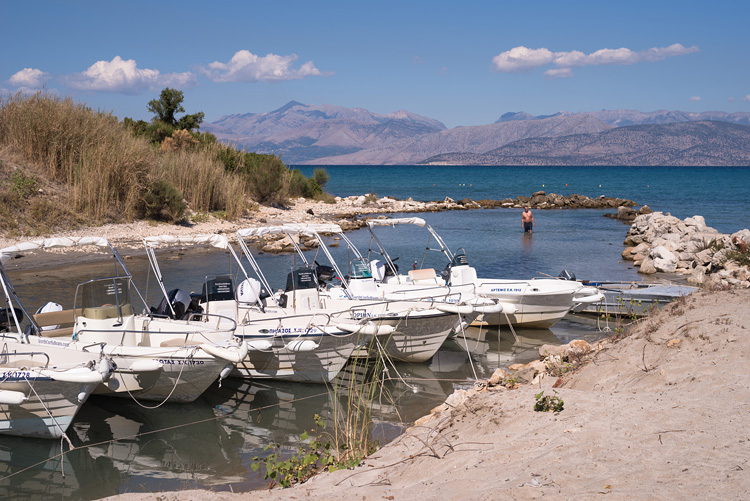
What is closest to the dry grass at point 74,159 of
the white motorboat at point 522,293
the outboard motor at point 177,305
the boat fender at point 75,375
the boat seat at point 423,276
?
the outboard motor at point 177,305

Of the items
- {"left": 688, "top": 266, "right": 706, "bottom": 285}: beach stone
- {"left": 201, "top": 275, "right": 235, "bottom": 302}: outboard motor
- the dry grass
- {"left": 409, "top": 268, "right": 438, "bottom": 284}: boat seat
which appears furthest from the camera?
the dry grass

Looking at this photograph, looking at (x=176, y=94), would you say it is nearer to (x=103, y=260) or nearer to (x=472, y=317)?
(x=103, y=260)

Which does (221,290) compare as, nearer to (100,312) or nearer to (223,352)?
(100,312)

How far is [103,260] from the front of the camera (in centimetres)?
2469

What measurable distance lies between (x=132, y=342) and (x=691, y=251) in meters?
20.6

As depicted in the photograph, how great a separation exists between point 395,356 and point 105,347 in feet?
18.4

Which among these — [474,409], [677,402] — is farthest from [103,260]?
[677,402]

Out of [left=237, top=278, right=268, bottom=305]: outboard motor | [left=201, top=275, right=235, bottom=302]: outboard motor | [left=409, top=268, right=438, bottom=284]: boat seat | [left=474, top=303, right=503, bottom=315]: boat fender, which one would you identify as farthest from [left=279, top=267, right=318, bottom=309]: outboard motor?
[left=474, top=303, right=503, bottom=315]: boat fender

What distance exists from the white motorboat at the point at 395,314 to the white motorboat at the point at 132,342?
97.9 inches

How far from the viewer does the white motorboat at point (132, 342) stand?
10.3 metres

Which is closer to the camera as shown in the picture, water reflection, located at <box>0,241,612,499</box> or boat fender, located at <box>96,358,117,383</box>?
water reflection, located at <box>0,241,612,499</box>

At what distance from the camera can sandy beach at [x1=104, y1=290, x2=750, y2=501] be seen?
5191 mm

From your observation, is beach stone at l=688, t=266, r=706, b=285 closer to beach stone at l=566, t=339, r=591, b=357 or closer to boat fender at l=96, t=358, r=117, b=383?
beach stone at l=566, t=339, r=591, b=357

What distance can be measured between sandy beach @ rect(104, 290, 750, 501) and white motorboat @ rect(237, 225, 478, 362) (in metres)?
4.15
